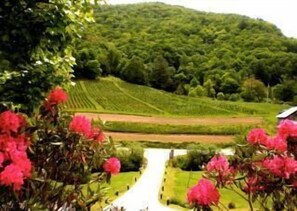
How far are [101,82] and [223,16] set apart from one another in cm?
5360

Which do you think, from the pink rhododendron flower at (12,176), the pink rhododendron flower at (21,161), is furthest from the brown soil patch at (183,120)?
the pink rhododendron flower at (12,176)

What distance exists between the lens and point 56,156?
3.39 meters

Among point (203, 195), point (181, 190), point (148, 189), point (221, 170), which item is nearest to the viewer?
point (203, 195)

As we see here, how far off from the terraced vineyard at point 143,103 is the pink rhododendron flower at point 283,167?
52.1 m

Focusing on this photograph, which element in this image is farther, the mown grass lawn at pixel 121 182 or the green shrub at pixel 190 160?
the green shrub at pixel 190 160

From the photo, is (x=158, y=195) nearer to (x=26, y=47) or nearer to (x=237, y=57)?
(x=26, y=47)

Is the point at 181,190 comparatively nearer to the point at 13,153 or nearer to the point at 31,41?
the point at 31,41

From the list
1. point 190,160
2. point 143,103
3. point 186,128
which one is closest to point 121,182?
point 190,160

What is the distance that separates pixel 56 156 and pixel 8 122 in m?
0.51

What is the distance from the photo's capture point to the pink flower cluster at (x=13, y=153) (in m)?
2.76

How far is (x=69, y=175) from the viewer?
339 cm

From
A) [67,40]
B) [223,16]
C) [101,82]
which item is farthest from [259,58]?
[67,40]

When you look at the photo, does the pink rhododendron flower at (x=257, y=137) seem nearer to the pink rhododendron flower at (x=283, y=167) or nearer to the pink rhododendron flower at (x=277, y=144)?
the pink rhododendron flower at (x=277, y=144)

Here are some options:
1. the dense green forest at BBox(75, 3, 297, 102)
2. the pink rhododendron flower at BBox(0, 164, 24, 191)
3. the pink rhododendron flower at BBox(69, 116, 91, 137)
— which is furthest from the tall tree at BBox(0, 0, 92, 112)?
the dense green forest at BBox(75, 3, 297, 102)
